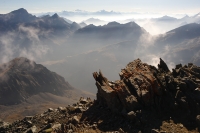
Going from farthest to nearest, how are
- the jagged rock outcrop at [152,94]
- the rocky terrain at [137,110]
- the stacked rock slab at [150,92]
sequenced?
the stacked rock slab at [150,92] → the jagged rock outcrop at [152,94] → the rocky terrain at [137,110]

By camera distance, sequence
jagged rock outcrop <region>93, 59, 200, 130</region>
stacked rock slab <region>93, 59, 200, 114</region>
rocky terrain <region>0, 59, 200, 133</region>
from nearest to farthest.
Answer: rocky terrain <region>0, 59, 200, 133</region>
jagged rock outcrop <region>93, 59, 200, 130</region>
stacked rock slab <region>93, 59, 200, 114</region>

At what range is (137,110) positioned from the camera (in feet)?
109

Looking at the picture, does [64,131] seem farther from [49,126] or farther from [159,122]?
[159,122]

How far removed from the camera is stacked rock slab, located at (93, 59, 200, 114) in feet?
113

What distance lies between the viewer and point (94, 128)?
106 ft

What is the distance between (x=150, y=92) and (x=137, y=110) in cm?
437

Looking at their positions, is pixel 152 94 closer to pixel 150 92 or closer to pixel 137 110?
pixel 150 92

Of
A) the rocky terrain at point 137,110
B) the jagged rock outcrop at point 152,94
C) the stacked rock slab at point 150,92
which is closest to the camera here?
the rocky terrain at point 137,110

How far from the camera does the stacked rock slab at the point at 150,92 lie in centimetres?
3454

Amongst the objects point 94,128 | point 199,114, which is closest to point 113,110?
point 94,128

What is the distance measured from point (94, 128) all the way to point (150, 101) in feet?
33.6

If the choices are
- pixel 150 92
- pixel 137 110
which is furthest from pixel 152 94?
pixel 137 110

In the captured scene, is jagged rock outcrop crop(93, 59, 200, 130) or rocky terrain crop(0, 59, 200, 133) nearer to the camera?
rocky terrain crop(0, 59, 200, 133)

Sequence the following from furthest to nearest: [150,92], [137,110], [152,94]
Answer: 1. [150,92]
2. [152,94]
3. [137,110]
